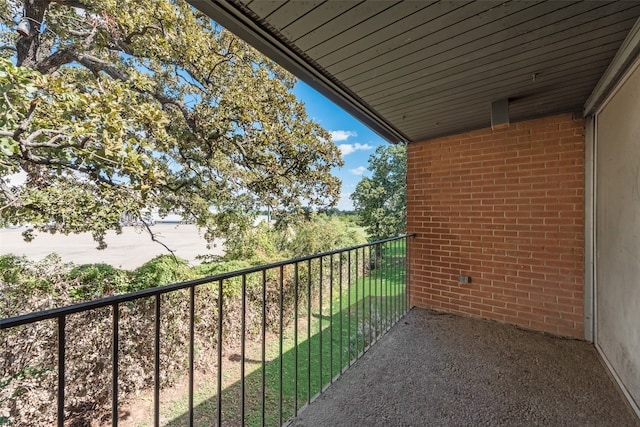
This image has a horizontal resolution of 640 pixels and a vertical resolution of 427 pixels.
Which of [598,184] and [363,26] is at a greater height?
[363,26]

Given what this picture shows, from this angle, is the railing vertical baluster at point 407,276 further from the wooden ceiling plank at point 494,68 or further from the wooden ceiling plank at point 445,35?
the wooden ceiling plank at point 445,35

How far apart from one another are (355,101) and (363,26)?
847mm

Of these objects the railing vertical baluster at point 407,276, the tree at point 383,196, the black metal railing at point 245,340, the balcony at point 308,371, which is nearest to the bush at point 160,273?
the black metal railing at point 245,340

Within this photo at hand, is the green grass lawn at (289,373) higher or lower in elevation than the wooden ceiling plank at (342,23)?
lower

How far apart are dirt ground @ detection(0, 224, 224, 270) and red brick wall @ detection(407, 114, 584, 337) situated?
166 inches

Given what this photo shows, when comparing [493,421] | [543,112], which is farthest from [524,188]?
[493,421]

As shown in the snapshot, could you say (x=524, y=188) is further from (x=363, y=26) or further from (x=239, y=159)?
(x=239, y=159)

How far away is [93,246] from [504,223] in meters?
7.02

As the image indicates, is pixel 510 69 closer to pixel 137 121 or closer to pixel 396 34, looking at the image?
pixel 396 34

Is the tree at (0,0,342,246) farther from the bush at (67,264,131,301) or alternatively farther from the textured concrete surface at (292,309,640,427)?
the textured concrete surface at (292,309,640,427)

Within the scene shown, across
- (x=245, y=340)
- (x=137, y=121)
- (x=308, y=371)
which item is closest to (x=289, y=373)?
(x=308, y=371)

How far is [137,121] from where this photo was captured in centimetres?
348

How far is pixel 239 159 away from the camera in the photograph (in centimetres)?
506

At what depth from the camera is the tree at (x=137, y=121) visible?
288cm
